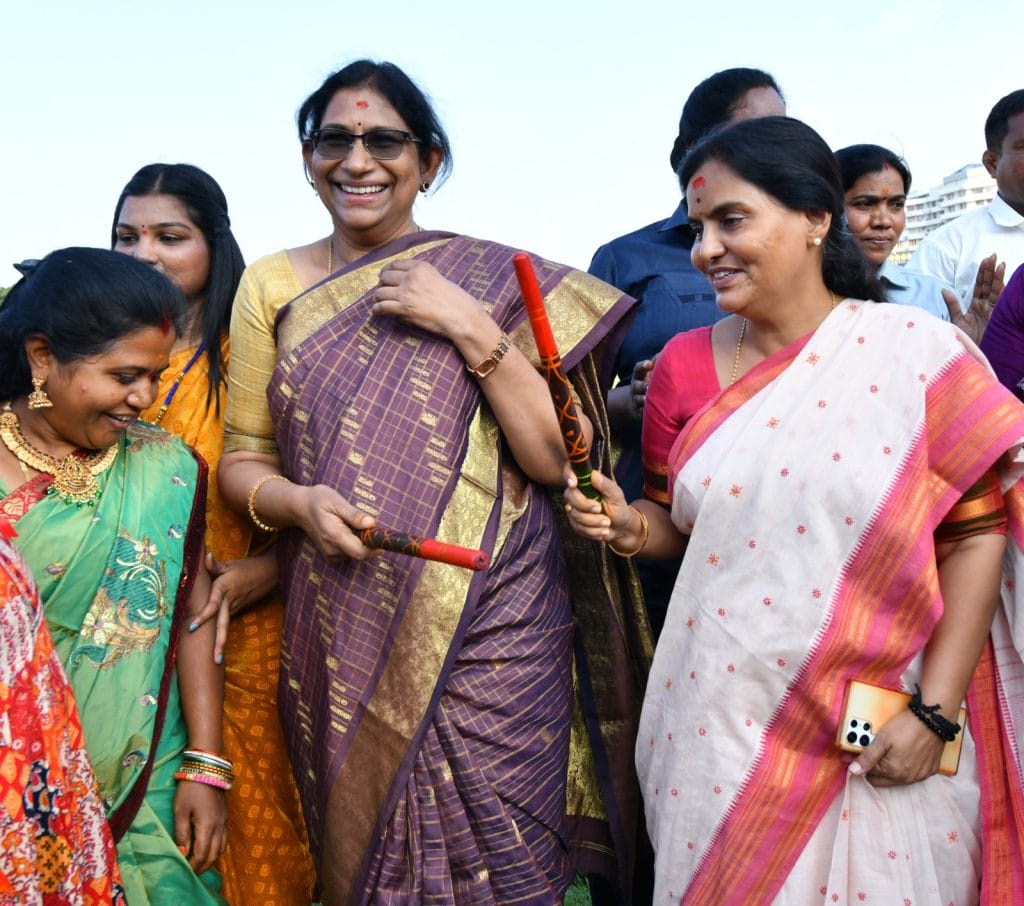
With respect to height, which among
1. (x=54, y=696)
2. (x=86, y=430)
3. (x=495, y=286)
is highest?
(x=495, y=286)

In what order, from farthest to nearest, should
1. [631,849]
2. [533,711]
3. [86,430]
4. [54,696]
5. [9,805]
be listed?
1. [631,849]
2. [533,711]
3. [86,430]
4. [54,696]
5. [9,805]

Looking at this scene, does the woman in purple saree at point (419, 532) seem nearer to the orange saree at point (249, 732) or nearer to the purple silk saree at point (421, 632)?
the purple silk saree at point (421, 632)

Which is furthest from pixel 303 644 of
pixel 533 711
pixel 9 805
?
pixel 9 805

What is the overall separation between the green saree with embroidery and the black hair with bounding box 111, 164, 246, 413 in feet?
2.09

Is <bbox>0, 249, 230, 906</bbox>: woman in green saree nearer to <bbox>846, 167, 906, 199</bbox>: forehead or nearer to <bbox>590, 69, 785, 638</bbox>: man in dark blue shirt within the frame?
<bbox>590, 69, 785, 638</bbox>: man in dark blue shirt

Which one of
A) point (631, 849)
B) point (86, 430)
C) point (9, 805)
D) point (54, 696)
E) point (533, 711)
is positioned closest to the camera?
point (9, 805)

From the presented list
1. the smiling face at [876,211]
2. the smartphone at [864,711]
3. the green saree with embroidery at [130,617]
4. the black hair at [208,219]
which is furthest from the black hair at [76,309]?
the smiling face at [876,211]

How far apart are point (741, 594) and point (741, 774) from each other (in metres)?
0.42

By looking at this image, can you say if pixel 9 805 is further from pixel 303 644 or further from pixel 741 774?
pixel 741 774


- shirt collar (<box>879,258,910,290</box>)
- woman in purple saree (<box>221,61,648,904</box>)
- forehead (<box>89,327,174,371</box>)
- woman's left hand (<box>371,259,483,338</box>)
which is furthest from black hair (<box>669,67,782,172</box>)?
forehead (<box>89,327,174,371</box>)

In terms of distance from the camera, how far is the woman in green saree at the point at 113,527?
8.54ft

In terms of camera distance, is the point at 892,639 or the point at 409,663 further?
the point at 409,663

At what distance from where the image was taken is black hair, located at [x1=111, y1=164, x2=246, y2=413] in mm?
3461

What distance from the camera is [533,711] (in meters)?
2.89
